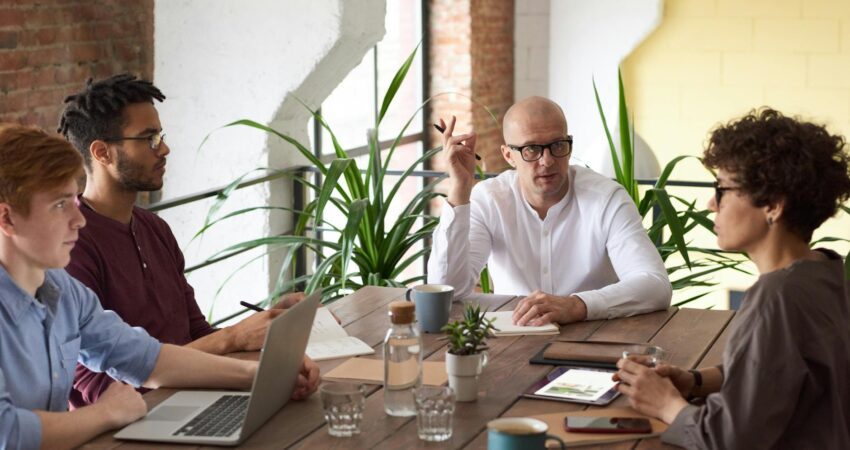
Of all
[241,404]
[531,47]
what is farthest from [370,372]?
[531,47]

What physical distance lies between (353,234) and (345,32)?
1.21 m

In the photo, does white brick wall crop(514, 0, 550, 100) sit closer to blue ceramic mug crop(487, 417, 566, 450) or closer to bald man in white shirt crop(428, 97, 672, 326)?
bald man in white shirt crop(428, 97, 672, 326)

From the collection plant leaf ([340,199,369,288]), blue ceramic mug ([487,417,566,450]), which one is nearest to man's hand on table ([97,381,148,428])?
blue ceramic mug ([487,417,566,450])

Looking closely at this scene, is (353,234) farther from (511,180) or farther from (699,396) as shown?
(699,396)

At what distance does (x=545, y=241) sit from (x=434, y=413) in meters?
1.41

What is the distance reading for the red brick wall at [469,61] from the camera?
22.4 feet

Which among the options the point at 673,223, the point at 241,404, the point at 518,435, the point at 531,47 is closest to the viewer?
the point at 518,435

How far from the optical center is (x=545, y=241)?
3195mm

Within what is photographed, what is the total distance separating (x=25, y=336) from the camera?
76.7 inches

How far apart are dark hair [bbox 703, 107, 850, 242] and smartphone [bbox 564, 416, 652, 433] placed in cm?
41

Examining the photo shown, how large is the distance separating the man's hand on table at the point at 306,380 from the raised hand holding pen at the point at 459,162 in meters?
0.96

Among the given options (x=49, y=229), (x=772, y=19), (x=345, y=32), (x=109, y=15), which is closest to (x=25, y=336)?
(x=49, y=229)

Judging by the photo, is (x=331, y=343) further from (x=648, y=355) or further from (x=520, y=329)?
(x=648, y=355)

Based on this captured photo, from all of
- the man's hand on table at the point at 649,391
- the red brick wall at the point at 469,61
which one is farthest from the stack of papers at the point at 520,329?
the red brick wall at the point at 469,61
